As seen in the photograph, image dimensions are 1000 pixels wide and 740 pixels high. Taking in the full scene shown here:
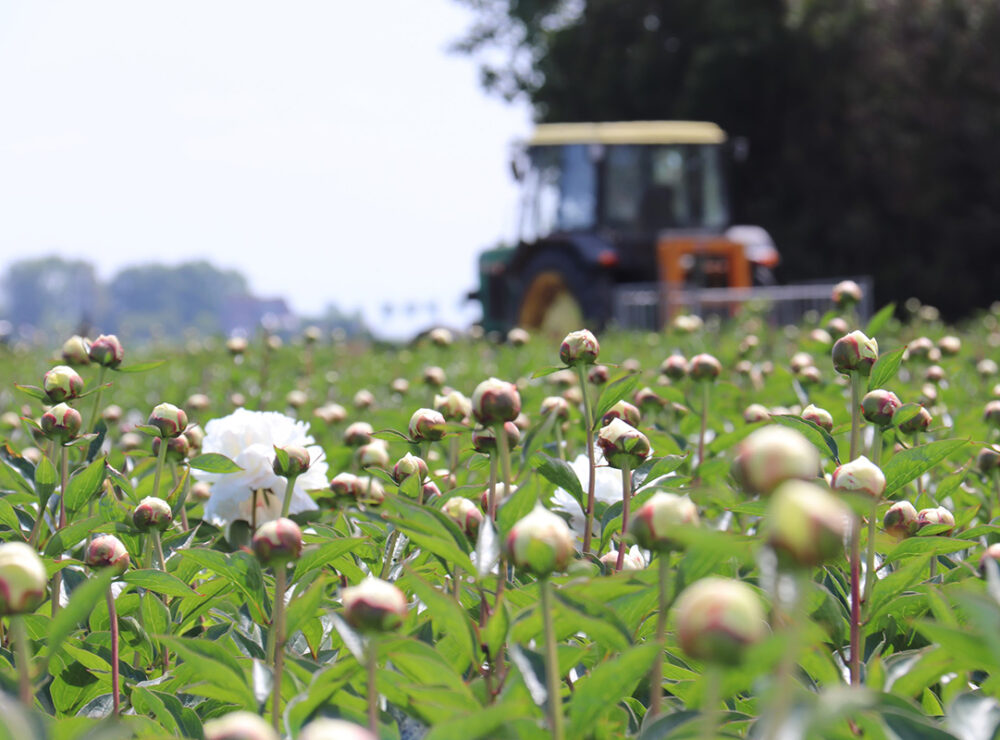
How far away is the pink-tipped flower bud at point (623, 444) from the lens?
3.23ft

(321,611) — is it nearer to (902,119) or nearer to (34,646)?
(34,646)

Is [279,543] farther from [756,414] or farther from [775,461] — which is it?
[756,414]

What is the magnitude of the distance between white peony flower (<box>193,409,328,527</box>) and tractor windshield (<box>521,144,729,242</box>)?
33.1 feet

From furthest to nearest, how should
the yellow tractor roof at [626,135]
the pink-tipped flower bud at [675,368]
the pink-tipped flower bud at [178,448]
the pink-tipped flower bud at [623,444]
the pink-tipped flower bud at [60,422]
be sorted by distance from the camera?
1. the yellow tractor roof at [626,135]
2. the pink-tipped flower bud at [675,368]
3. the pink-tipped flower bud at [178,448]
4. the pink-tipped flower bud at [60,422]
5. the pink-tipped flower bud at [623,444]

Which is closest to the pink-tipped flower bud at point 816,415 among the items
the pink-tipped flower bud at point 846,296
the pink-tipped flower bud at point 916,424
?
the pink-tipped flower bud at point 916,424

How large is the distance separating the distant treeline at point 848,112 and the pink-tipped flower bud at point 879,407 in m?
18.0

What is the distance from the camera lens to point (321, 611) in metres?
0.84

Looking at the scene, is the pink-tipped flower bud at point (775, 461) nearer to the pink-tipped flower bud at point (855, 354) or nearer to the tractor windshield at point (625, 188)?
the pink-tipped flower bud at point (855, 354)

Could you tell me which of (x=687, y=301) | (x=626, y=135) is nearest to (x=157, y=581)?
(x=687, y=301)

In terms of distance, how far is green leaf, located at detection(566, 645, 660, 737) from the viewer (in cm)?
57

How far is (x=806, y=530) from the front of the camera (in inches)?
16.1

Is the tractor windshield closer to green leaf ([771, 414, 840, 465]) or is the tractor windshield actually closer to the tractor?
the tractor

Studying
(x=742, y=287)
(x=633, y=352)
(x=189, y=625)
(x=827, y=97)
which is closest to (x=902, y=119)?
(x=827, y=97)

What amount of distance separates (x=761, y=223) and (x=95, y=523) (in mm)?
19179
